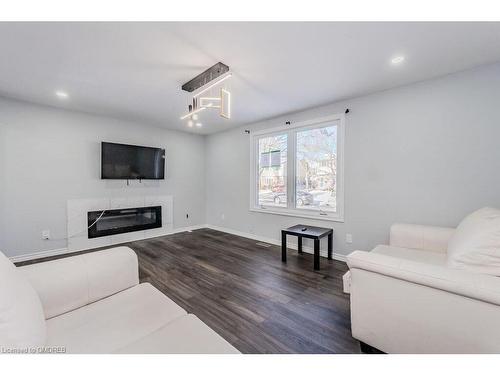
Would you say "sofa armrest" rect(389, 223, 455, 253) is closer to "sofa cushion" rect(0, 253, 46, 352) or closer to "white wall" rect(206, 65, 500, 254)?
"white wall" rect(206, 65, 500, 254)

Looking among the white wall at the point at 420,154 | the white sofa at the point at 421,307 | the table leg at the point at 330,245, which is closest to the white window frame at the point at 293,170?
the white wall at the point at 420,154

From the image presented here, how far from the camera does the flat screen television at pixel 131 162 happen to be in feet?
12.6

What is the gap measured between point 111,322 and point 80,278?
0.36 m

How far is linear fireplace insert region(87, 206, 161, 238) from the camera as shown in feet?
12.6

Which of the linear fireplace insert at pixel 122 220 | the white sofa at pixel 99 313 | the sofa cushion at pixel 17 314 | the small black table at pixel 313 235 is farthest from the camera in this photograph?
the linear fireplace insert at pixel 122 220

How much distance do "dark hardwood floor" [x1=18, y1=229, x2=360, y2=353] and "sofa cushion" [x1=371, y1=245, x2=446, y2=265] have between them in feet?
2.08

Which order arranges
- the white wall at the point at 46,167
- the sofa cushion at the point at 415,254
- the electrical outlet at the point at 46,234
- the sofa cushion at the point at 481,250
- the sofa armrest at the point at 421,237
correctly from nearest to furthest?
the sofa cushion at the point at 481,250
the sofa cushion at the point at 415,254
the sofa armrest at the point at 421,237
the white wall at the point at 46,167
the electrical outlet at the point at 46,234

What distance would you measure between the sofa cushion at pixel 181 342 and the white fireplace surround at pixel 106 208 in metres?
3.62

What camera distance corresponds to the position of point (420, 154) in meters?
2.58

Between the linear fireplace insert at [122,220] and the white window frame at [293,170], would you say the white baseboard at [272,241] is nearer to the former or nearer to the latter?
the white window frame at [293,170]

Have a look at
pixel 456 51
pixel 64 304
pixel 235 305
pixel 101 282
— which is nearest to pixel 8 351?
pixel 64 304

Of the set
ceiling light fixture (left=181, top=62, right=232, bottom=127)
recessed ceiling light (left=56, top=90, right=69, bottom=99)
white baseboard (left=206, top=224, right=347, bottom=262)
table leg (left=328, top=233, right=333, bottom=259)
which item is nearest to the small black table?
table leg (left=328, top=233, right=333, bottom=259)

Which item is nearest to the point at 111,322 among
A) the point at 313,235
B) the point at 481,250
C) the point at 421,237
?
the point at 481,250

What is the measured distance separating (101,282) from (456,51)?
340 centimetres
